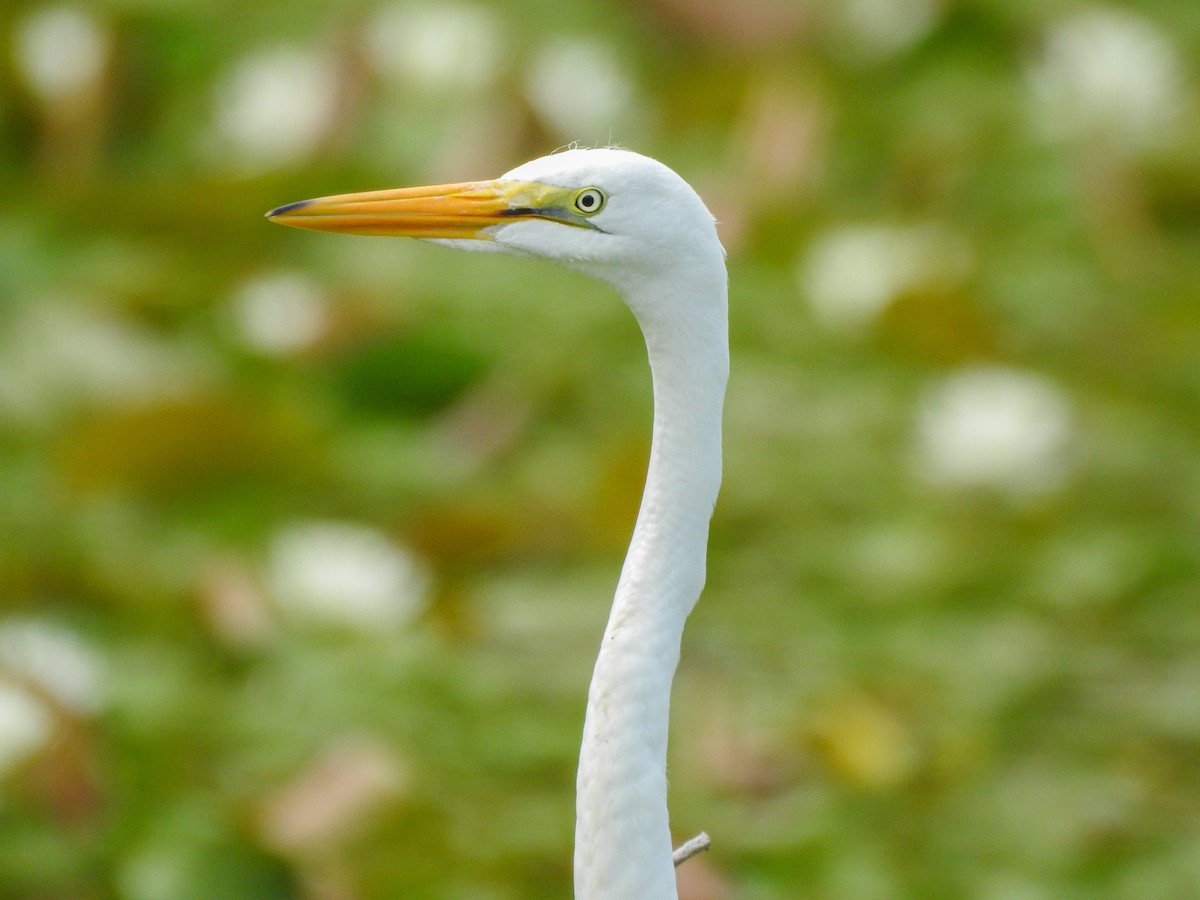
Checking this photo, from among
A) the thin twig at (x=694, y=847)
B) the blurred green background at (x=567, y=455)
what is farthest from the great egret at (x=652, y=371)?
the blurred green background at (x=567, y=455)

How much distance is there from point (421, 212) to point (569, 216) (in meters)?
0.13

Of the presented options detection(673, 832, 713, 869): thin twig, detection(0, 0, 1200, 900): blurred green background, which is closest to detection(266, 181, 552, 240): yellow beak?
detection(673, 832, 713, 869): thin twig

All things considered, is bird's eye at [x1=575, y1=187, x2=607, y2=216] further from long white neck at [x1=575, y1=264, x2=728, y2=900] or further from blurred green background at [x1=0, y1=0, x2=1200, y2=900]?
blurred green background at [x1=0, y1=0, x2=1200, y2=900]

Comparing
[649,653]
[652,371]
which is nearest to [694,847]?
[649,653]

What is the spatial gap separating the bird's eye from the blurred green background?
3.78 ft

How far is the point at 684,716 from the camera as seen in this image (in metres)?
2.62

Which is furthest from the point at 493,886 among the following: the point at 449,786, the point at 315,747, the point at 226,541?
the point at 226,541

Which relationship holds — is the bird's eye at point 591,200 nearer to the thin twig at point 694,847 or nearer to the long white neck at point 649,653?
the long white neck at point 649,653

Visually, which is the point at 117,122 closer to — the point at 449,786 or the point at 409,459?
the point at 409,459

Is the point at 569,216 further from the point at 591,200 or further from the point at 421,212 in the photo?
the point at 421,212

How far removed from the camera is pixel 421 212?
1305mm

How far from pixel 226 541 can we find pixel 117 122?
→ 72.7 inches

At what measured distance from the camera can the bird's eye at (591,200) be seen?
123 cm

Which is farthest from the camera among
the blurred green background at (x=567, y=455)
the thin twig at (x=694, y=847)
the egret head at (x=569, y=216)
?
the blurred green background at (x=567, y=455)
